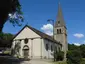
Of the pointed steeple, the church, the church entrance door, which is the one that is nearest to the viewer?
the church

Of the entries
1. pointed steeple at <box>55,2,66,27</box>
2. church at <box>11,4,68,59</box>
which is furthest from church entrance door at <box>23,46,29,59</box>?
pointed steeple at <box>55,2,66,27</box>

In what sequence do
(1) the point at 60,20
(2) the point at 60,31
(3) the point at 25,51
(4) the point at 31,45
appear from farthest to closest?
(1) the point at 60,20, (2) the point at 60,31, (3) the point at 25,51, (4) the point at 31,45

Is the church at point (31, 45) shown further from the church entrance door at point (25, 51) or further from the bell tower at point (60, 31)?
the bell tower at point (60, 31)

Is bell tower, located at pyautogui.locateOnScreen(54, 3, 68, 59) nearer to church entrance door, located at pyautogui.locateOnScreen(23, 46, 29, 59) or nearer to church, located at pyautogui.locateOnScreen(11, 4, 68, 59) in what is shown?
church, located at pyautogui.locateOnScreen(11, 4, 68, 59)

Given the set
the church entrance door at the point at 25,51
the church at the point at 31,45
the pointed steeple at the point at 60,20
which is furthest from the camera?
the pointed steeple at the point at 60,20

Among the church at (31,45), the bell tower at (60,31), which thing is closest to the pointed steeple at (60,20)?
the bell tower at (60,31)

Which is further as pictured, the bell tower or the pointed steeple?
the pointed steeple

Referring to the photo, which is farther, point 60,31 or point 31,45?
point 60,31

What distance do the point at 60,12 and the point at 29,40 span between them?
2742 cm

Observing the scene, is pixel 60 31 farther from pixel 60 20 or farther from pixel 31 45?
pixel 31 45

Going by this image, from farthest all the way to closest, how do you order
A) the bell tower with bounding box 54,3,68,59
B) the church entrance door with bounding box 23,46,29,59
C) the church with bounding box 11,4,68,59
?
1. the bell tower with bounding box 54,3,68,59
2. the church entrance door with bounding box 23,46,29,59
3. the church with bounding box 11,4,68,59

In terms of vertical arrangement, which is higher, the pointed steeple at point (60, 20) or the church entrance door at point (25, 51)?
the pointed steeple at point (60, 20)

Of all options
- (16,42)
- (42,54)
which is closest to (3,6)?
(42,54)

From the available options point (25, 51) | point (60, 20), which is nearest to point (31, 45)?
point (25, 51)
